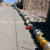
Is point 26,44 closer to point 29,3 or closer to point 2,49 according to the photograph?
point 2,49

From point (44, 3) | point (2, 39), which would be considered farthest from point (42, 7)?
point (2, 39)

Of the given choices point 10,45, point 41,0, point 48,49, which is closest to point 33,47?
point 10,45

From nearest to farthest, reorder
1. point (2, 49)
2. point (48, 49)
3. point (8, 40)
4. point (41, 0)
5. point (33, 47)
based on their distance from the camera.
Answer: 1. point (48, 49)
2. point (2, 49)
3. point (33, 47)
4. point (8, 40)
5. point (41, 0)

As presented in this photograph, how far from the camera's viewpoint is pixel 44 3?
28875mm

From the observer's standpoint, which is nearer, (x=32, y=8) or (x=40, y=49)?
(x=40, y=49)

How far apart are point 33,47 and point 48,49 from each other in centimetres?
184

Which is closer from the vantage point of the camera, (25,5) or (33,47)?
(33,47)

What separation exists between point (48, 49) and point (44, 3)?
2323cm

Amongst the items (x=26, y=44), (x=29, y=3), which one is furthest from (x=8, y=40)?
(x=29, y=3)

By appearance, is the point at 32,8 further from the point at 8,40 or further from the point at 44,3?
the point at 8,40

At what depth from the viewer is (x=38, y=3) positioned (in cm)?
2895

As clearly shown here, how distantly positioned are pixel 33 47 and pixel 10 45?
104 cm

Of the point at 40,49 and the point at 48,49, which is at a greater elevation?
the point at 48,49

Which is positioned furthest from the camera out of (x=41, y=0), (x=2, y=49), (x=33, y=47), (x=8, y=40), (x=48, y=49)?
(x=41, y=0)
